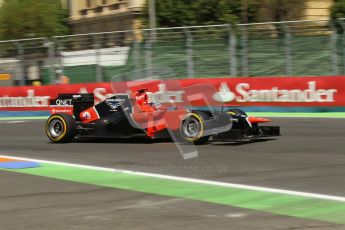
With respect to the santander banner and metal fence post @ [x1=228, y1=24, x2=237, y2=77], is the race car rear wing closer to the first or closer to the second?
the santander banner

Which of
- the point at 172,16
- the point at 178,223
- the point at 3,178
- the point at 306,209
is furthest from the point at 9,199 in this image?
the point at 172,16

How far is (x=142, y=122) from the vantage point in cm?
1123

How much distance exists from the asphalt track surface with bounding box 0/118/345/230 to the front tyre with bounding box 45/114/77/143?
0.23 meters

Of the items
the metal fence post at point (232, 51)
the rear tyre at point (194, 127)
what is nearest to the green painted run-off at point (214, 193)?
the rear tyre at point (194, 127)

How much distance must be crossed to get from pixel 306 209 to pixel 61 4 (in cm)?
5263

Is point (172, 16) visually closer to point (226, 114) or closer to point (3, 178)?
point (226, 114)

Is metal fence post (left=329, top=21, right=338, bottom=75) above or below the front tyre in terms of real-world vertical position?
above

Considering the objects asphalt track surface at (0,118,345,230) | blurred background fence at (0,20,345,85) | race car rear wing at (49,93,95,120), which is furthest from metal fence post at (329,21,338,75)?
race car rear wing at (49,93,95,120)

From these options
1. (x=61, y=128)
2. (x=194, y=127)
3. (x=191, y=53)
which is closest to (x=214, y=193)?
(x=194, y=127)

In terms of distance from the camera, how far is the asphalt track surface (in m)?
5.48

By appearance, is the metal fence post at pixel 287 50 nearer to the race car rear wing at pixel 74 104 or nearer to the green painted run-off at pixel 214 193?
the race car rear wing at pixel 74 104

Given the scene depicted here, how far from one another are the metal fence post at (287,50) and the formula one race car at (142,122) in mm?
9173

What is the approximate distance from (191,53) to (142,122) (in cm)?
1069

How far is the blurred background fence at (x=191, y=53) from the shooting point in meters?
19.8
